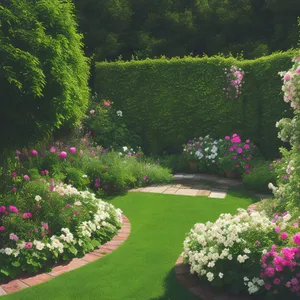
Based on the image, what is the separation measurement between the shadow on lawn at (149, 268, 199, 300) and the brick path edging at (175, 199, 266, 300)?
0.04 m

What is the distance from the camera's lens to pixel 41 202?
17.3 feet

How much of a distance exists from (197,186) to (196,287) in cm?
513

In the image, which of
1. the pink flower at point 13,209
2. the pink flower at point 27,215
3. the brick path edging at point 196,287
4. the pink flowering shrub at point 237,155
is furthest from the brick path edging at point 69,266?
the pink flowering shrub at point 237,155

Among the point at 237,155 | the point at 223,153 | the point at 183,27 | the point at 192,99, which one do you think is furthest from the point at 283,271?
the point at 183,27

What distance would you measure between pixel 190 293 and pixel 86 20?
1593 centimetres

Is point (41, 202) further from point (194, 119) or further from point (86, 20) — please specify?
point (86, 20)

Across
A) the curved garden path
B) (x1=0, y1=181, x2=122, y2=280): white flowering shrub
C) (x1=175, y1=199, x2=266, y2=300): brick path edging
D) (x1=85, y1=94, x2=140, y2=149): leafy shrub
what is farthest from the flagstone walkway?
(x1=175, y1=199, x2=266, y2=300): brick path edging

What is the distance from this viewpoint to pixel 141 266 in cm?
468

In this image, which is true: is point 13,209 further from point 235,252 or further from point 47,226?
point 235,252

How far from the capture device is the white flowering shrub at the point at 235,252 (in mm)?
3802

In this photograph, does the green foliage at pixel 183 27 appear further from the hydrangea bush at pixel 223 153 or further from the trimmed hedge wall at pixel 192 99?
the hydrangea bush at pixel 223 153

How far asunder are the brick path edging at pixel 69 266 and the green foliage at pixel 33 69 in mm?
1592

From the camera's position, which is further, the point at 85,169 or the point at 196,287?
the point at 85,169

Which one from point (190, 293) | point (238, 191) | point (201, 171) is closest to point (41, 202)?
point (190, 293)
